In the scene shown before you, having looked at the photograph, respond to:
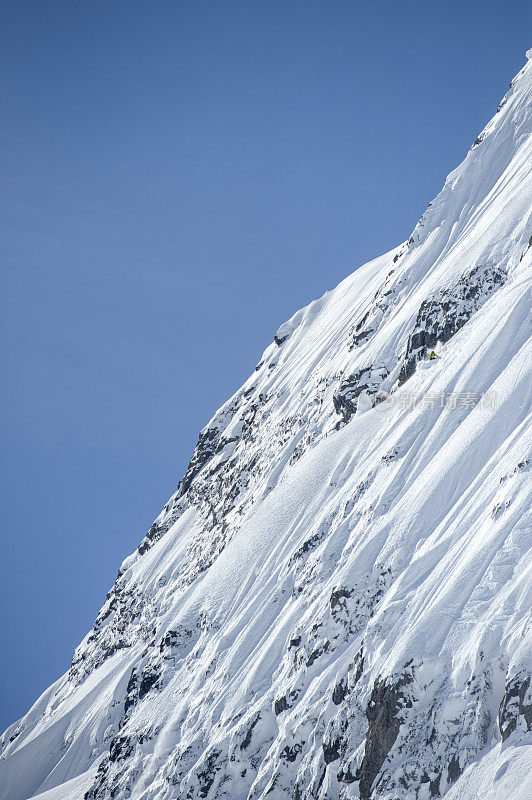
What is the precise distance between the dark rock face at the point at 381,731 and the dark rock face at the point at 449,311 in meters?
24.1

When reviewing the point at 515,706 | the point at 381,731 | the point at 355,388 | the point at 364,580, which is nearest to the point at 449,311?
the point at 355,388

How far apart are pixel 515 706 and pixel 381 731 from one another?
5361 mm

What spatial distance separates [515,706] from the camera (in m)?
20.3

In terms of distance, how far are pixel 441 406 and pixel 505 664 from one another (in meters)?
17.9

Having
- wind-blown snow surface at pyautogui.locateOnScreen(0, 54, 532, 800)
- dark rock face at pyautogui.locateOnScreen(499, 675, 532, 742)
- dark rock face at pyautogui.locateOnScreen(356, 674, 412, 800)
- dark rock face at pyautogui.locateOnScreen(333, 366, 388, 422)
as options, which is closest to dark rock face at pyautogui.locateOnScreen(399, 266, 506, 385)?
wind-blown snow surface at pyautogui.locateOnScreen(0, 54, 532, 800)

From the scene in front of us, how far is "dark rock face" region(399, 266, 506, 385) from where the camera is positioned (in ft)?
142

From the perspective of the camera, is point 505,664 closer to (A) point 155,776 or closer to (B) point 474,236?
(A) point 155,776

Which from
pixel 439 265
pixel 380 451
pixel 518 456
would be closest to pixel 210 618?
pixel 380 451

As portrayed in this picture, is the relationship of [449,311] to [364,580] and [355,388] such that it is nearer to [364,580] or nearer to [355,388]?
[355,388]

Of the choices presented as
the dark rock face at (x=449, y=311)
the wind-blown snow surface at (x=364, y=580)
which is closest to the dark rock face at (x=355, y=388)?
the wind-blown snow surface at (x=364, y=580)

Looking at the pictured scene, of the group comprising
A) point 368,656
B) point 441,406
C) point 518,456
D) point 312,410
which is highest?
point 312,410

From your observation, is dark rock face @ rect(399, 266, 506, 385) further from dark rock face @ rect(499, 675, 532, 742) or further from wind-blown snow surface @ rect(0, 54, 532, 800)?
dark rock face @ rect(499, 675, 532, 742)

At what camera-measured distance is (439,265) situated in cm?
5400

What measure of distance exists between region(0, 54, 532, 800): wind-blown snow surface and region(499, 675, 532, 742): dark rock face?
0.18 feet
